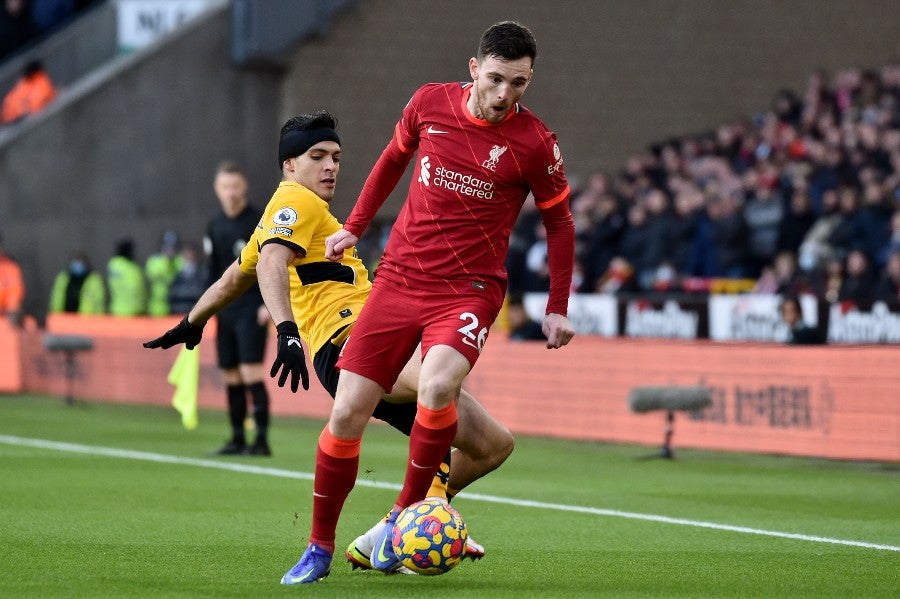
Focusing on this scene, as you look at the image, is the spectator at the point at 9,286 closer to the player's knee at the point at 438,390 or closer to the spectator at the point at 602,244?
the spectator at the point at 602,244

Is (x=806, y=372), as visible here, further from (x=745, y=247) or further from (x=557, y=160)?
(x=557, y=160)

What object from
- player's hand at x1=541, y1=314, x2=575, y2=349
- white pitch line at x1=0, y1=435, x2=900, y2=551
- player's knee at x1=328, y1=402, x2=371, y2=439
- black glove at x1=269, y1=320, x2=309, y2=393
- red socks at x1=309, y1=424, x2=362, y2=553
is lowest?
white pitch line at x1=0, y1=435, x2=900, y2=551

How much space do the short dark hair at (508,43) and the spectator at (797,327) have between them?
30.8 ft

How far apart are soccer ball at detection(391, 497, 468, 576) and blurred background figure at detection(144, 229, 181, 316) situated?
18.7m

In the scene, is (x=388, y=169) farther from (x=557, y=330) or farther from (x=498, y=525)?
(x=498, y=525)

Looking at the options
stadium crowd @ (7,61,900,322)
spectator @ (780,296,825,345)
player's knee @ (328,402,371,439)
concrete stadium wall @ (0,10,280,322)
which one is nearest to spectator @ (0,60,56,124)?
concrete stadium wall @ (0,10,280,322)

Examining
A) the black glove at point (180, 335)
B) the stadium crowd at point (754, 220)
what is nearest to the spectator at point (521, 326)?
the stadium crowd at point (754, 220)

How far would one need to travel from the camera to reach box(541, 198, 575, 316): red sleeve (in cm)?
736

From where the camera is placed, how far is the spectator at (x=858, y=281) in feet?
57.6

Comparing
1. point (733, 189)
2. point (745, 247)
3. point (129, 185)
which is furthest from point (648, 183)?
point (129, 185)

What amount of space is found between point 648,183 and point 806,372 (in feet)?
37.5

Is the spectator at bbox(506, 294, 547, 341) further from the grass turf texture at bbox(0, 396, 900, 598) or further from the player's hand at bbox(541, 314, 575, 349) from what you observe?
the player's hand at bbox(541, 314, 575, 349)

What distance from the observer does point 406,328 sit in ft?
23.3

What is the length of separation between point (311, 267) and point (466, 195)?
103 cm
